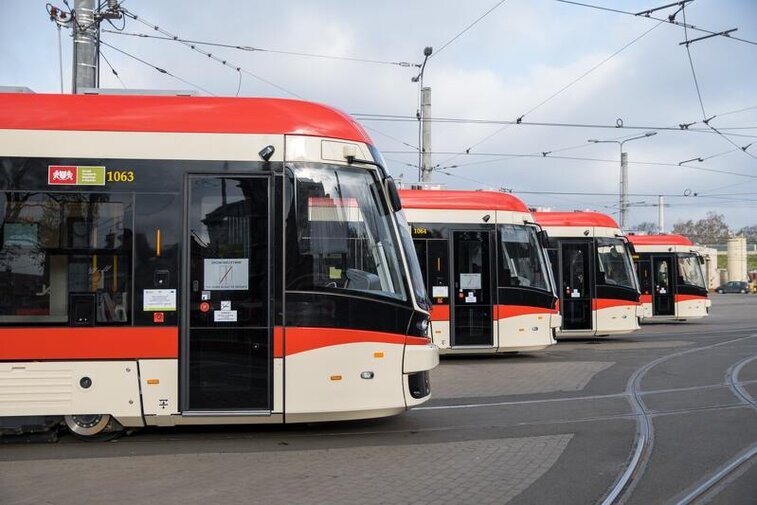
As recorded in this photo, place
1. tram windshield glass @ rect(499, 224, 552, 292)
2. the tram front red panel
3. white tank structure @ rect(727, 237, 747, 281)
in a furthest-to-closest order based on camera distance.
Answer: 1. white tank structure @ rect(727, 237, 747, 281)
2. tram windshield glass @ rect(499, 224, 552, 292)
3. the tram front red panel

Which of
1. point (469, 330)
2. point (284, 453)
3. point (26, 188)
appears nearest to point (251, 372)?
point (284, 453)

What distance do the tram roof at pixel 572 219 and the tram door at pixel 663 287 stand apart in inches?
290

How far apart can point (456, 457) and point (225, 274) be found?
303cm

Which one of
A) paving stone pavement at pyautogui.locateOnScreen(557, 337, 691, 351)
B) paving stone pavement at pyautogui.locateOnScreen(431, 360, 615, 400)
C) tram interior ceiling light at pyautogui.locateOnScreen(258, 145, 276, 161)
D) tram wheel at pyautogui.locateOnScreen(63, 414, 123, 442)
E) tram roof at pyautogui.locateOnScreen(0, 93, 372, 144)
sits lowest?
paving stone pavement at pyautogui.locateOnScreen(557, 337, 691, 351)

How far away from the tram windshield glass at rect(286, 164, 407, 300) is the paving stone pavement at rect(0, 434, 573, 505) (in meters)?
1.74

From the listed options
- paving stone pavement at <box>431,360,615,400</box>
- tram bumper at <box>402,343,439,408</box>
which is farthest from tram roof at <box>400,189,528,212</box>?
tram bumper at <box>402,343,439,408</box>

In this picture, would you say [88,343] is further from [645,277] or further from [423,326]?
[645,277]

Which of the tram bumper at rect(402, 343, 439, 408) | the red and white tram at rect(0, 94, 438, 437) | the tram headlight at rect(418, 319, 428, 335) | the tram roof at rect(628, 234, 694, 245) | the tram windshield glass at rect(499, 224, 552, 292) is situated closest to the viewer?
the red and white tram at rect(0, 94, 438, 437)

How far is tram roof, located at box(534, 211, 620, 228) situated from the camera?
19.3m

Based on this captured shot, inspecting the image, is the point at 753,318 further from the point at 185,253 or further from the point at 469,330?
the point at 185,253

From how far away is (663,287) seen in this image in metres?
26.3

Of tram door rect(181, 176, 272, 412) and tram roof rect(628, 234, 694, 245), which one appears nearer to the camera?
tram door rect(181, 176, 272, 412)

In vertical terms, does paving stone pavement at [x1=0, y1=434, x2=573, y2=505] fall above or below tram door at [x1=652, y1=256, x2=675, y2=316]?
below

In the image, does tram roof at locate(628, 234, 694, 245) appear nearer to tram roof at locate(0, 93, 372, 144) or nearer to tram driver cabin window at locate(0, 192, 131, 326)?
tram roof at locate(0, 93, 372, 144)
